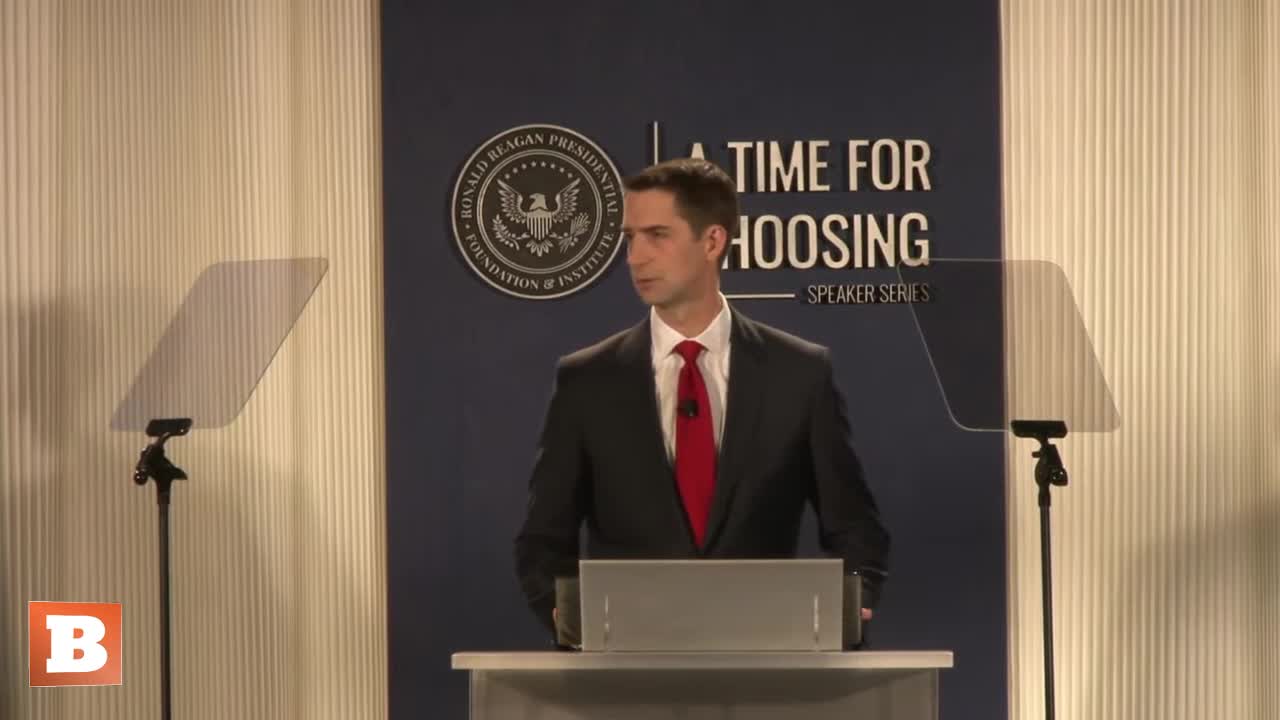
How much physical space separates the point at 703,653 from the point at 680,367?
74.9 inches

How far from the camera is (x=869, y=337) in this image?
4.76 m

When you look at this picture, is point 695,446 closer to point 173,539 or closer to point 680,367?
point 680,367

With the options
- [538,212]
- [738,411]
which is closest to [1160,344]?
[738,411]

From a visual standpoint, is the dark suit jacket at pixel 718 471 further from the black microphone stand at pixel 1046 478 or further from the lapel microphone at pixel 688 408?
the black microphone stand at pixel 1046 478

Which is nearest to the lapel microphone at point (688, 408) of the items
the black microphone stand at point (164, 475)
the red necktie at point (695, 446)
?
the red necktie at point (695, 446)

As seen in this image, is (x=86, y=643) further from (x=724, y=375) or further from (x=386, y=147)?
(x=724, y=375)

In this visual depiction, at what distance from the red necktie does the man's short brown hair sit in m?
0.44

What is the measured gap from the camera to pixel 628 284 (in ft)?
15.8

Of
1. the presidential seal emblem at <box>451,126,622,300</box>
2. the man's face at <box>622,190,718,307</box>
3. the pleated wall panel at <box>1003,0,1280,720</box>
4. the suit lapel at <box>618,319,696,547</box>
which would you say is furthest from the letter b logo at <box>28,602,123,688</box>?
the pleated wall panel at <box>1003,0,1280,720</box>

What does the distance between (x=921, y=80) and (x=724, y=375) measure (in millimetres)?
1226

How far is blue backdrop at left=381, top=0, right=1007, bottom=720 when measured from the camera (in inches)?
186

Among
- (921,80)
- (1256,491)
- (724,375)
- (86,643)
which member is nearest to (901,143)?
(921,80)

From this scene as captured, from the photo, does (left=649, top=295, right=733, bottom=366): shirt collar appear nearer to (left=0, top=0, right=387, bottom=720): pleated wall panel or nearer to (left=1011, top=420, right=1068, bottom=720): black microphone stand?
(left=0, top=0, right=387, bottom=720): pleated wall panel

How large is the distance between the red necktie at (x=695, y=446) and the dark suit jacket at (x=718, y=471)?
3 centimetres
